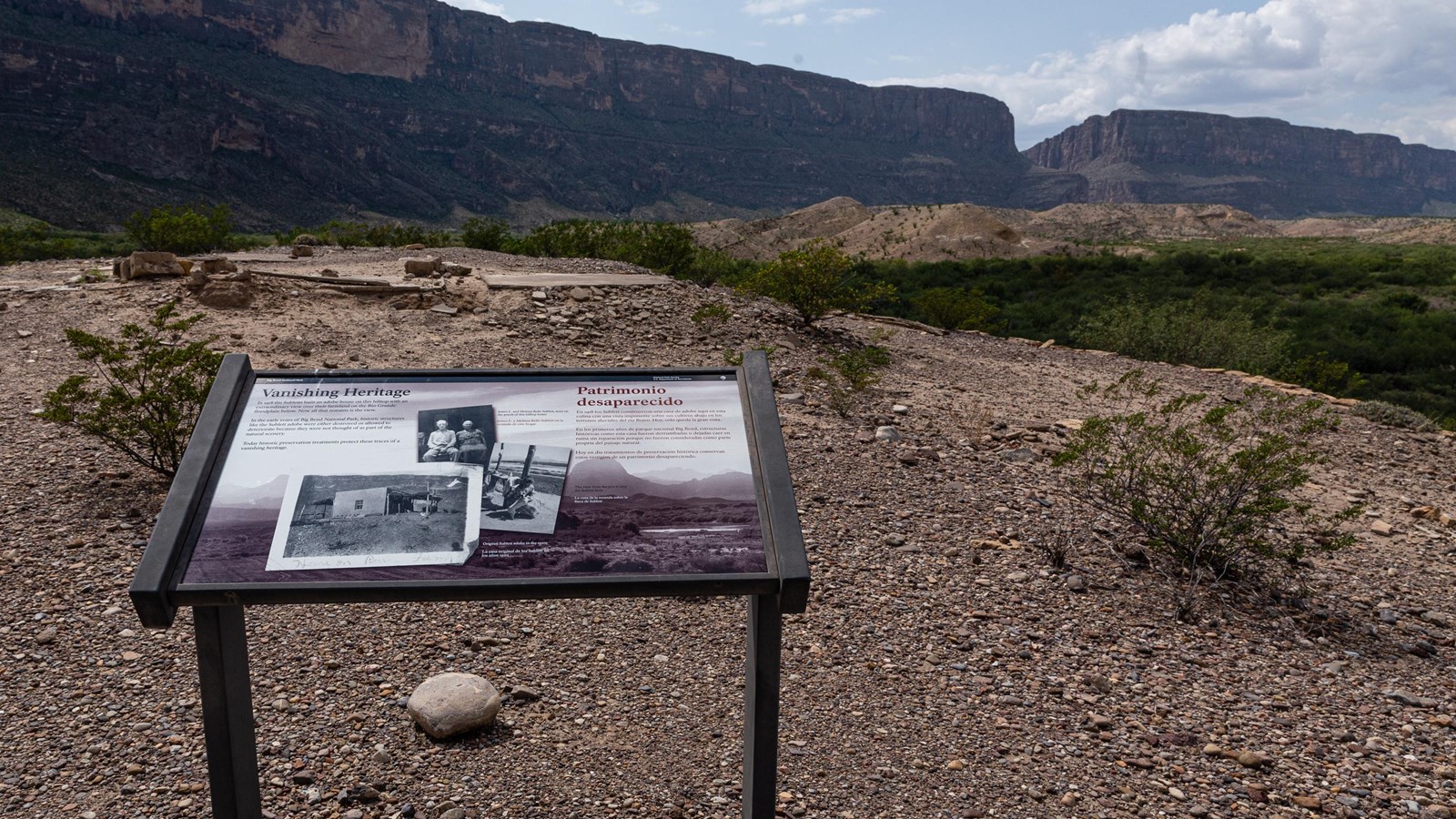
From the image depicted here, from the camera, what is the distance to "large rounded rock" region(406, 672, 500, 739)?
303cm

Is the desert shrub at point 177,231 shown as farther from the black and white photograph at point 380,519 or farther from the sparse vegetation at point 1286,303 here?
the black and white photograph at point 380,519

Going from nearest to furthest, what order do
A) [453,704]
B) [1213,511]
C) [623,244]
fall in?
[453,704] < [1213,511] < [623,244]

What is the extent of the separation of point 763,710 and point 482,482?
3.05 feet

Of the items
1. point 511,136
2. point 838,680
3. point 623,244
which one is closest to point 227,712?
point 838,680

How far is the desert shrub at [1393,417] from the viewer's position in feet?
28.1

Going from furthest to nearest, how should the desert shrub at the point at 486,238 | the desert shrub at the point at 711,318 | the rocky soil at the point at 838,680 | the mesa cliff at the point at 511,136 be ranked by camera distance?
the mesa cliff at the point at 511,136, the desert shrub at the point at 486,238, the desert shrub at the point at 711,318, the rocky soil at the point at 838,680

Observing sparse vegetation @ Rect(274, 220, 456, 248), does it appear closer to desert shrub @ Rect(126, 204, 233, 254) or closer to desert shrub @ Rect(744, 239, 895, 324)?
desert shrub @ Rect(126, 204, 233, 254)

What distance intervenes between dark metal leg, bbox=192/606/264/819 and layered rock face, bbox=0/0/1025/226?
165ft

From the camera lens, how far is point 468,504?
7.37 feet

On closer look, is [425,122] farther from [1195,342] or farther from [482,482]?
[482,482]

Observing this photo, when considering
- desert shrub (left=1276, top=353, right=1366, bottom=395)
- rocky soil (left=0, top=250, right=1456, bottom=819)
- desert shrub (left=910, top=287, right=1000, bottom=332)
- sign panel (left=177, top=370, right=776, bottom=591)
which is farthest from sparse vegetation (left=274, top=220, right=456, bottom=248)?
sign panel (left=177, top=370, right=776, bottom=591)

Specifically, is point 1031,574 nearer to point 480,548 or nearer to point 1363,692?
point 1363,692

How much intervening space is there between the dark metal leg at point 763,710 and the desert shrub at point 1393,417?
29.1 ft

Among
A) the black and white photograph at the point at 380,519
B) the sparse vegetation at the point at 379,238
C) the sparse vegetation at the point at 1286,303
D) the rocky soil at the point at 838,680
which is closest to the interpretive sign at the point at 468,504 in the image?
the black and white photograph at the point at 380,519
